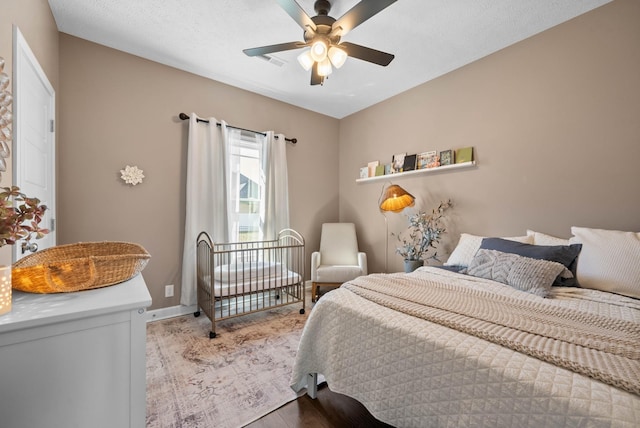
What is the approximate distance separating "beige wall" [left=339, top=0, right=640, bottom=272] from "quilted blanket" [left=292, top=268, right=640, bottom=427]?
0.96 m

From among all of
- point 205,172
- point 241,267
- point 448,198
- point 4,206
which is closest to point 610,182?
point 448,198

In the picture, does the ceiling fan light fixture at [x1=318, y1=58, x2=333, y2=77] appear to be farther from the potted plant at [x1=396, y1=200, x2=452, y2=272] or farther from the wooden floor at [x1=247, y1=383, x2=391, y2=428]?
the wooden floor at [x1=247, y1=383, x2=391, y2=428]

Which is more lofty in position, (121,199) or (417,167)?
(417,167)

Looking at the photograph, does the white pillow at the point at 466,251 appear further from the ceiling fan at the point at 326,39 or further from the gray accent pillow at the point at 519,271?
the ceiling fan at the point at 326,39

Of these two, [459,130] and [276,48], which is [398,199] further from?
[276,48]

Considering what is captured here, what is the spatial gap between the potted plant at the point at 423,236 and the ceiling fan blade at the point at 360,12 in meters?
2.06

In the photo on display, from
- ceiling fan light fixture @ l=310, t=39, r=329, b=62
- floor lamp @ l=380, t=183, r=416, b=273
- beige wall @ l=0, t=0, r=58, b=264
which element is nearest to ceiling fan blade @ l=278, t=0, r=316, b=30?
ceiling fan light fixture @ l=310, t=39, r=329, b=62

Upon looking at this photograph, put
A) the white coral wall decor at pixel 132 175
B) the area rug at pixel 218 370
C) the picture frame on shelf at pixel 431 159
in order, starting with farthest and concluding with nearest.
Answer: the picture frame on shelf at pixel 431 159 → the white coral wall decor at pixel 132 175 → the area rug at pixel 218 370

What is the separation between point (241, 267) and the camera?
105 inches

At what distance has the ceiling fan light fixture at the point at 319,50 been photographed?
5.94 feet

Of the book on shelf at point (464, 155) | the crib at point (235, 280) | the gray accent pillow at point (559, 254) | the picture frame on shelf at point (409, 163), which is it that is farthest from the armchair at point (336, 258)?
the gray accent pillow at point (559, 254)

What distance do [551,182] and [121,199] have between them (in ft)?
13.1

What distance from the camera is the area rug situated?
4.92ft

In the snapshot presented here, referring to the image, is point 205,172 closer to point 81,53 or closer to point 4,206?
point 81,53
